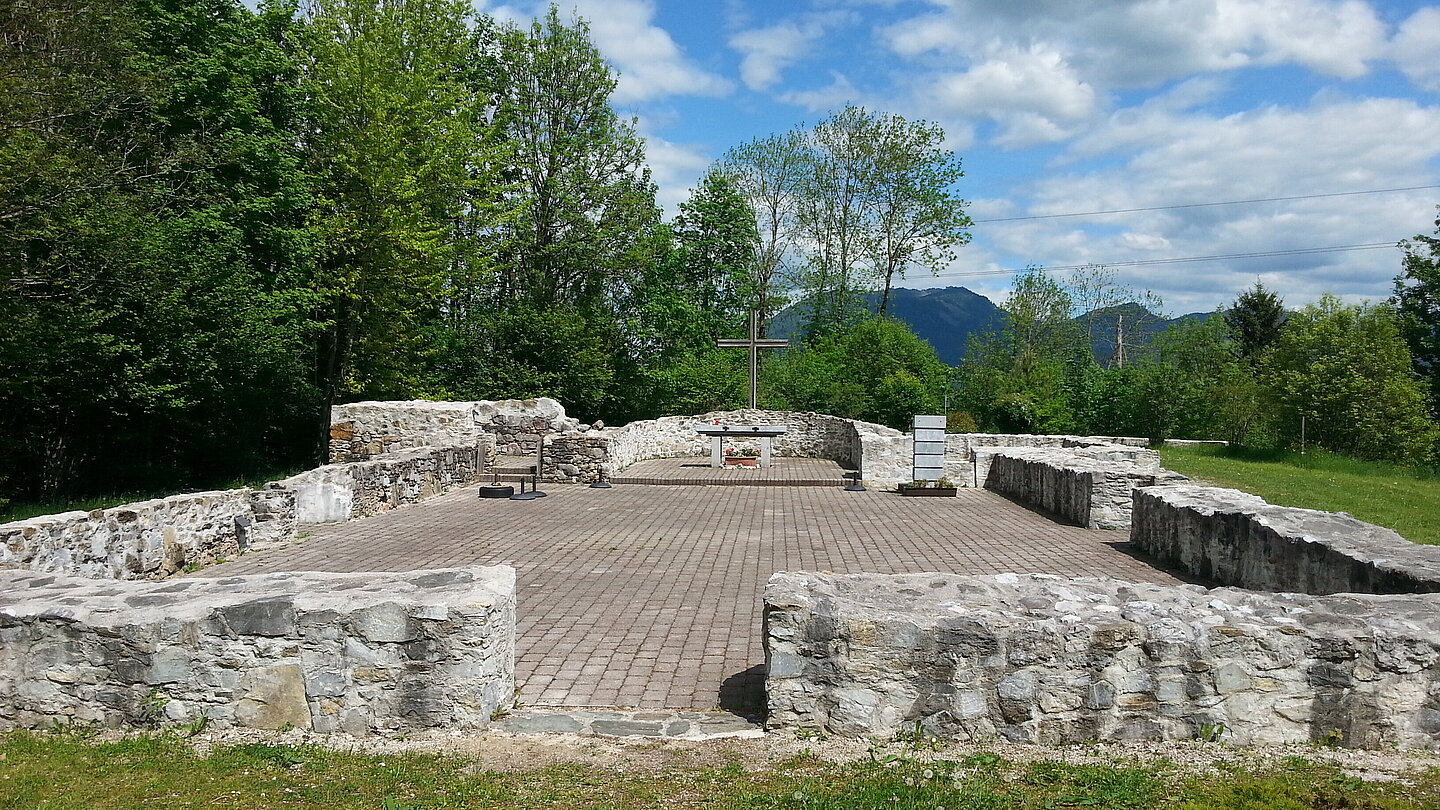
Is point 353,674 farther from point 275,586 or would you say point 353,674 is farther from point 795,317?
point 795,317

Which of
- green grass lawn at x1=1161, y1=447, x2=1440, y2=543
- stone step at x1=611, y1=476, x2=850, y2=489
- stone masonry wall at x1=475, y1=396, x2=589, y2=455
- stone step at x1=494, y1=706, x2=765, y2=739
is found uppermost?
stone masonry wall at x1=475, y1=396, x2=589, y2=455

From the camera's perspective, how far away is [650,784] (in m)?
3.66

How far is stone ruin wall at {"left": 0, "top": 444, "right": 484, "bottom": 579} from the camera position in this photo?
22.7 feet

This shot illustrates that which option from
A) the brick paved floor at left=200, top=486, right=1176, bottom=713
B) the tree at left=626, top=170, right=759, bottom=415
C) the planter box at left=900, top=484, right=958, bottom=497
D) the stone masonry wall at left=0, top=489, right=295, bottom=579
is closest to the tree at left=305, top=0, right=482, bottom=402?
the tree at left=626, top=170, right=759, bottom=415

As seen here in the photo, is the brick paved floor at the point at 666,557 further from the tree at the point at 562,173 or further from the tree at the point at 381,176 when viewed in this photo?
the tree at the point at 562,173

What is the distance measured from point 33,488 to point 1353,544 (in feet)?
75.2

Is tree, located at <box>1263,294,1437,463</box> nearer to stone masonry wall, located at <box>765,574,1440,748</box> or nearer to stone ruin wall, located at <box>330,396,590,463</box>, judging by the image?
stone ruin wall, located at <box>330,396,590,463</box>

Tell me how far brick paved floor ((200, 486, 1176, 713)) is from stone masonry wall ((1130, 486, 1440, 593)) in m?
0.46

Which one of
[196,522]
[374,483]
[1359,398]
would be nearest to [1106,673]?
[196,522]

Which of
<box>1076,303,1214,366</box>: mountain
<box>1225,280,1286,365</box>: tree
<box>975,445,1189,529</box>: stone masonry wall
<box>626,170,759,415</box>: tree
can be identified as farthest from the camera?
<box>1076,303,1214,366</box>: mountain

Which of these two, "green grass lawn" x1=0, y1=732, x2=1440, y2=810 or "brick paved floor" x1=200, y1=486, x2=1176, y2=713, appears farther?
"brick paved floor" x1=200, y1=486, x2=1176, y2=713

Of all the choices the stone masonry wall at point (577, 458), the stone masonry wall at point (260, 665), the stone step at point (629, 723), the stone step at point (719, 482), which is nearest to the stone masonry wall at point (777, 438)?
the stone step at point (719, 482)

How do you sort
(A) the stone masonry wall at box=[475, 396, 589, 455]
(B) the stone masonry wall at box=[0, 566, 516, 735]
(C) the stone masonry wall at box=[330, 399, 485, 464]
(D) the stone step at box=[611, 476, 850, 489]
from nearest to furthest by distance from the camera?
(B) the stone masonry wall at box=[0, 566, 516, 735]
(D) the stone step at box=[611, 476, 850, 489]
(C) the stone masonry wall at box=[330, 399, 485, 464]
(A) the stone masonry wall at box=[475, 396, 589, 455]

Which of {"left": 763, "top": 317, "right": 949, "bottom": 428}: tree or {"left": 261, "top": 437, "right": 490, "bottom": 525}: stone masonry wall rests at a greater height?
{"left": 763, "top": 317, "right": 949, "bottom": 428}: tree
